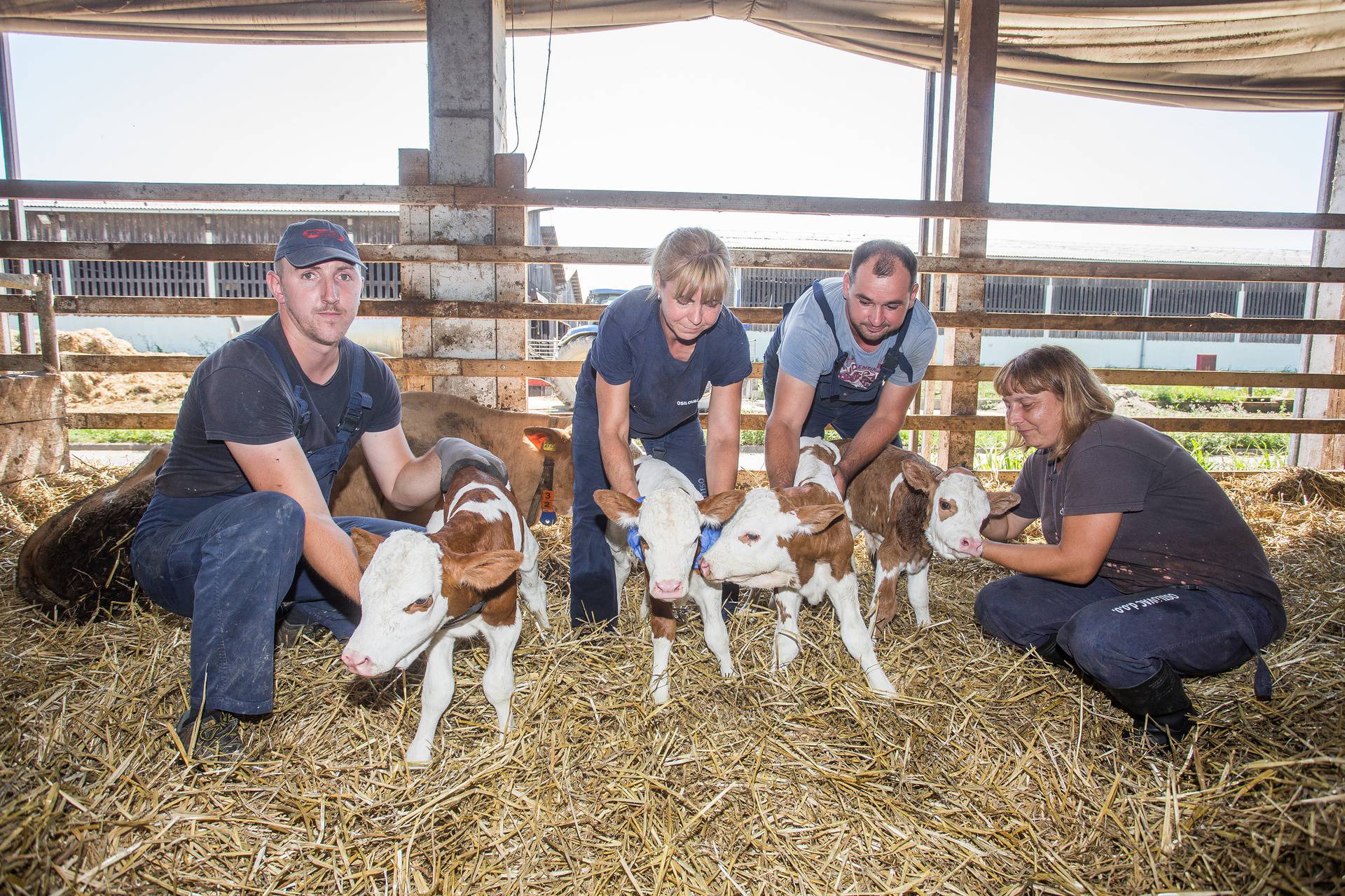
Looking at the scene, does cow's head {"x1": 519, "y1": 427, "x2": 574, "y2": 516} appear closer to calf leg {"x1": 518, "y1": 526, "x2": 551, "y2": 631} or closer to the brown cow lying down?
the brown cow lying down

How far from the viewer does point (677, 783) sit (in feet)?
8.95

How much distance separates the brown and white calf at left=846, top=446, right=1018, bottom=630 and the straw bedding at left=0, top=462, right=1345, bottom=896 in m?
0.50

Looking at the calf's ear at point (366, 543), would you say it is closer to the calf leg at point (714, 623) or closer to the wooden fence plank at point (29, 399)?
the calf leg at point (714, 623)

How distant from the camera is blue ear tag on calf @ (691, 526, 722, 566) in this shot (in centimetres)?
339

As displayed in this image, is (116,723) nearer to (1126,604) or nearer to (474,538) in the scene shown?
(474,538)

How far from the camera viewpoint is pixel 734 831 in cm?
254

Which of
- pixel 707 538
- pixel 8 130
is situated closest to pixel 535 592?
pixel 707 538

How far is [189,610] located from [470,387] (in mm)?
4130

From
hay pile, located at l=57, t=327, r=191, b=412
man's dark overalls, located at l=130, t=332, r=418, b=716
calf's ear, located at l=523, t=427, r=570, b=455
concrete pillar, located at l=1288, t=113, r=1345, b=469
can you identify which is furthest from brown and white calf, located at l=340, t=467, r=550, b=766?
hay pile, located at l=57, t=327, r=191, b=412

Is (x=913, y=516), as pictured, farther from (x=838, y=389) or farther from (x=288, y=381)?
(x=288, y=381)

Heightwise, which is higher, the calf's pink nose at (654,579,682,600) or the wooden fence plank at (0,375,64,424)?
the wooden fence plank at (0,375,64,424)

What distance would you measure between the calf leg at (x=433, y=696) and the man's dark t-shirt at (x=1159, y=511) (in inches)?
108

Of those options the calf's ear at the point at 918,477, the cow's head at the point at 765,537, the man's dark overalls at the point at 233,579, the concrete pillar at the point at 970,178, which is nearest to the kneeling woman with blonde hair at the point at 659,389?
the cow's head at the point at 765,537

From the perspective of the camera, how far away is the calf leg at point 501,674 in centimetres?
311
